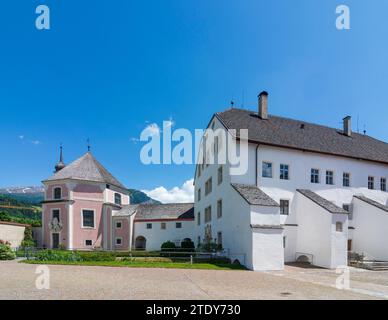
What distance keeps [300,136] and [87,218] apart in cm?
2653

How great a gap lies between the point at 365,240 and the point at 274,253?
10.7m

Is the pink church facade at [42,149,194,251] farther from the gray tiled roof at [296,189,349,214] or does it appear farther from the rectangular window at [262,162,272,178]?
the gray tiled roof at [296,189,349,214]

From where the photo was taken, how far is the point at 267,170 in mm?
22406

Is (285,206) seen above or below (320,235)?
above

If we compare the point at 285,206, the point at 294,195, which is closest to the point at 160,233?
the point at 285,206

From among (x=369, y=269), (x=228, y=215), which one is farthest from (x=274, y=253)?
(x=369, y=269)

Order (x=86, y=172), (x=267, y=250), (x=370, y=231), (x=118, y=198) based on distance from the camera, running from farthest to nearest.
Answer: (x=118, y=198), (x=86, y=172), (x=370, y=231), (x=267, y=250)

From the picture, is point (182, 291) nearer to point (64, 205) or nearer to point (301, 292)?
point (301, 292)

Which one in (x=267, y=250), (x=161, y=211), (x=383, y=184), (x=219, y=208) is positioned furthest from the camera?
(x=161, y=211)

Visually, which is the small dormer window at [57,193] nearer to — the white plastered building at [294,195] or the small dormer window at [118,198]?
the small dormer window at [118,198]

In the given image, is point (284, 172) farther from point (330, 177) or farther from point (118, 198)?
point (118, 198)

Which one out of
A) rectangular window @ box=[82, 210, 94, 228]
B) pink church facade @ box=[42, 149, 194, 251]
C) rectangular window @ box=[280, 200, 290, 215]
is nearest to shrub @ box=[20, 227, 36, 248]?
pink church facade @ box=[42, 149, 194, 251]

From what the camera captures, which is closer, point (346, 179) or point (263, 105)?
point (346, 179)

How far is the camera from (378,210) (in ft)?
74.1
